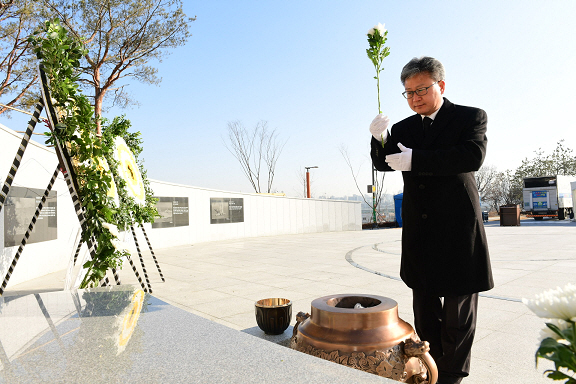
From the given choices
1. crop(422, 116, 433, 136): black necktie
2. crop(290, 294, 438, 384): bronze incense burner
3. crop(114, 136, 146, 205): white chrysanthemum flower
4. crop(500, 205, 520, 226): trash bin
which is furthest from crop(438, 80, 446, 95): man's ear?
crop(500, 205, 520, 226): trash bin

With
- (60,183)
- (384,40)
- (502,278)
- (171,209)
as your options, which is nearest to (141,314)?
(384,40)

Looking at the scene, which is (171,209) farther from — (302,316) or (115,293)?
(302,316)

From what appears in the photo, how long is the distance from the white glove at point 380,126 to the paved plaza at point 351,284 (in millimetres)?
1376

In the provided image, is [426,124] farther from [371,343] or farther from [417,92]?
[371,343]

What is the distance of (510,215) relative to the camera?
2062 centimetres

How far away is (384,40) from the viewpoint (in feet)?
6.64

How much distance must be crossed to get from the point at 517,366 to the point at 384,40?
2202 mm

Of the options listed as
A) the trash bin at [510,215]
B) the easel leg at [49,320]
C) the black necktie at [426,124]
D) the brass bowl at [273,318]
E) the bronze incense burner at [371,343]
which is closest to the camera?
the bronze incense burner at [371,343]

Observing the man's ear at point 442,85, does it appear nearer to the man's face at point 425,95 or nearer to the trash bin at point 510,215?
the man's face at point 425,95

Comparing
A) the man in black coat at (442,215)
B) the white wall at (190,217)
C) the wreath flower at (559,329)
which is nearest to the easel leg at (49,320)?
the man in black coat at (442,215)

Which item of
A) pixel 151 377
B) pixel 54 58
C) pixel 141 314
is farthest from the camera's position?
pixel 54 58

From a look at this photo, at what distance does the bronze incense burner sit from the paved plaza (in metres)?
0.71

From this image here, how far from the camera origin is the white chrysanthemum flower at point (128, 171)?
4.91 metres

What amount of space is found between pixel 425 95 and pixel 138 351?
185 cm
